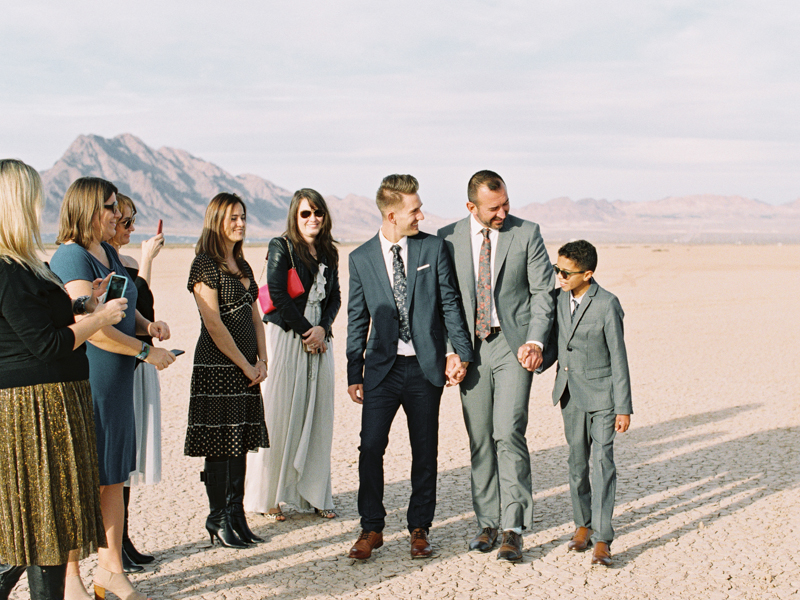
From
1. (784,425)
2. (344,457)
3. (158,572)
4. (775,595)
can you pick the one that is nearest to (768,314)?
(784,425)

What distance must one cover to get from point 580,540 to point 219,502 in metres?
2.24

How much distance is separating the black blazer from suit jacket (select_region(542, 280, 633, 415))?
160 cm

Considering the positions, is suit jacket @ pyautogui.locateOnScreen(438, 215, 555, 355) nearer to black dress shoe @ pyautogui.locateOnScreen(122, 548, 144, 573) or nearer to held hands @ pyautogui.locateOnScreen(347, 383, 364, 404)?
held hands @ pyautogui.locateOnScreen(347, 383, 364, 404)

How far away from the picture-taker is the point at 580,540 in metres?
4.66

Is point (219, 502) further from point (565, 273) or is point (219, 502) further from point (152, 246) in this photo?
point (565, 273)

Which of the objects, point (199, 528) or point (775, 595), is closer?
point (775, 595)

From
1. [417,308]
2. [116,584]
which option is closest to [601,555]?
[417,308]

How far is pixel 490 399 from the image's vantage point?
15.4 ft

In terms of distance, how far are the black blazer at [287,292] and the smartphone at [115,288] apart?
155cm

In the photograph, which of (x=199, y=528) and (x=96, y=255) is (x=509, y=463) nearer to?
(x=199, y=528)

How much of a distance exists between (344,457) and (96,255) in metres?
3.75

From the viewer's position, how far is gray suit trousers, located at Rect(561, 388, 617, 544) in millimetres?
4500

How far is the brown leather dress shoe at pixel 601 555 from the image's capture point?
439 centimetres

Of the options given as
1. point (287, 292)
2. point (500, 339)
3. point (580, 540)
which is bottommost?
point (580, 540)
